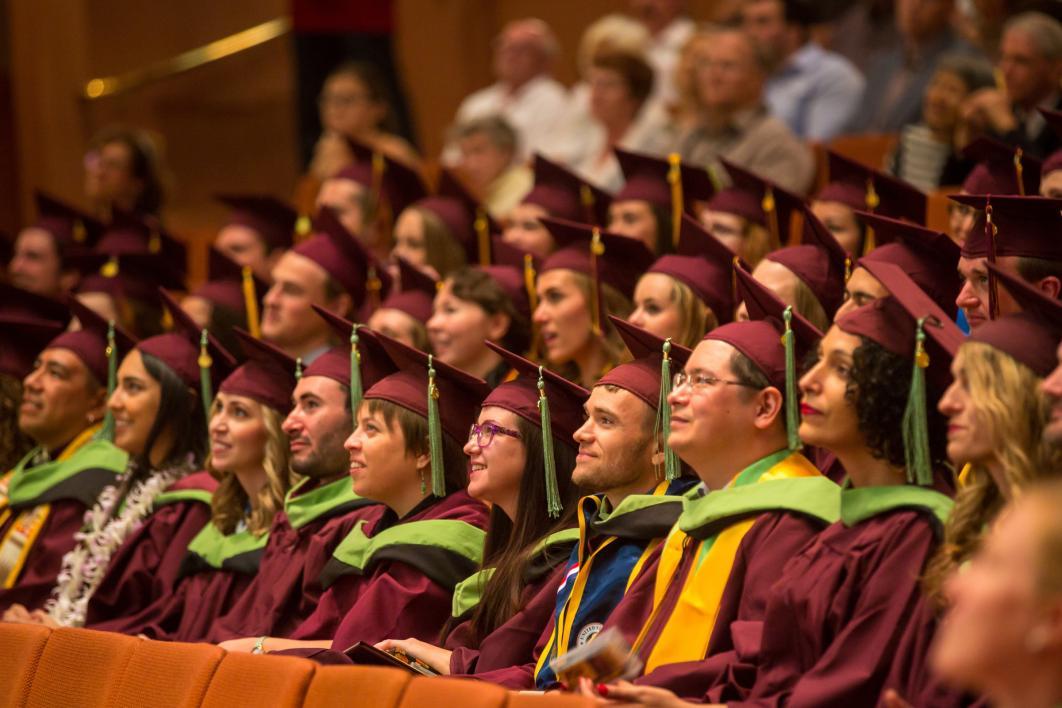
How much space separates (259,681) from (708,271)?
2055 millimetres

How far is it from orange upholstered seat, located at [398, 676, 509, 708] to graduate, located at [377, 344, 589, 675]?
66 centimetres

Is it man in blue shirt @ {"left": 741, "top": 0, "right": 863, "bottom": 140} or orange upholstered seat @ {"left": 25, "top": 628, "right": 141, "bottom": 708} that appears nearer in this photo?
orange upholstered seat @ {"left": 25, "top": 628, "right": 141, "bottom": 708}

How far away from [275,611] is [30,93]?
628 centimetres

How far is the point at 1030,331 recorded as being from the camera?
2938 mm

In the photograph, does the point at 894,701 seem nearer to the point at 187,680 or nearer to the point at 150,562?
the point at 187,680

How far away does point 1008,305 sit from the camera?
11.4 ft

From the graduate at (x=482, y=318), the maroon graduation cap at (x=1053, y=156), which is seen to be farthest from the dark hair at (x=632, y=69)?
the maroon graduation cap at (x=1053, y=156)

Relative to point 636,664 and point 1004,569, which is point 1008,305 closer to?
point 636,664

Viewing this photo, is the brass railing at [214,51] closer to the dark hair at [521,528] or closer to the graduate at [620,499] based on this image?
the dark hair at [521,528]

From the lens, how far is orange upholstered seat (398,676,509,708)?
9.79ft

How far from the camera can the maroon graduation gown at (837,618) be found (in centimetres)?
292

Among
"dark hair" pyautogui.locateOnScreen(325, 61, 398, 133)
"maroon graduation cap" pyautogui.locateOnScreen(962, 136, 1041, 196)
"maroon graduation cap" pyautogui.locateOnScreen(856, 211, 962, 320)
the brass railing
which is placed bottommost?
"maroon graduation cap" pyautogui.locateOnScreen(856, 211, 962, 320)

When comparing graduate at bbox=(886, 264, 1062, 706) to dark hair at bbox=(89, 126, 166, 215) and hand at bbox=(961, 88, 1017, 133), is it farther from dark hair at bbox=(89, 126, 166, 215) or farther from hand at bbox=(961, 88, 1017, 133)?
dark hair at bbox=(89, 126, 166, 215)

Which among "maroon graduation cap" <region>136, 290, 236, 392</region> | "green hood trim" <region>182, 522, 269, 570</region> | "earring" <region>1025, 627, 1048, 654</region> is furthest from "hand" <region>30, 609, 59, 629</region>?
"earring" <region>1025, 627, 1048, 654</region>
